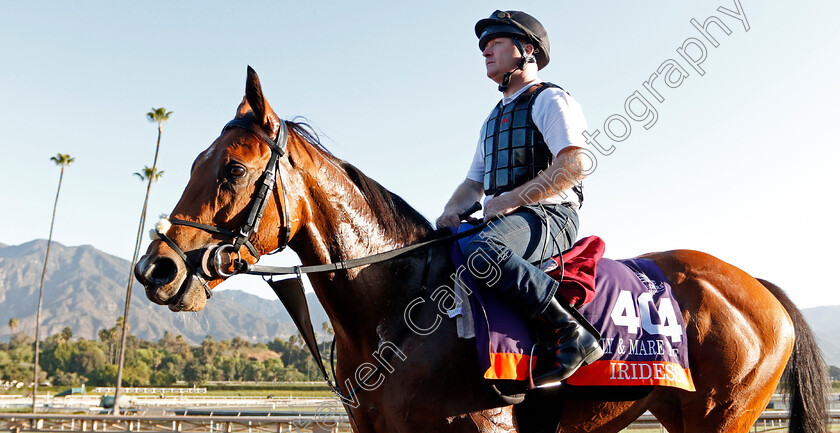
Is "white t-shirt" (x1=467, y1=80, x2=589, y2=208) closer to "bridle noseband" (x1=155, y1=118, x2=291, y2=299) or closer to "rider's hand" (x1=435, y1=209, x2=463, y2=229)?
"rider's hand" (x1=435, y1=209, x2=463, y2=229)

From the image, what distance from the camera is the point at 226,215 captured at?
2818 millimetres

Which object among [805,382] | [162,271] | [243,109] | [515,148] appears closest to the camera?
[162,271]

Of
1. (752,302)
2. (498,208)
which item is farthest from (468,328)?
(752,302)

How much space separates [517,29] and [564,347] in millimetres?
1958

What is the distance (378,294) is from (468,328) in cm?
50

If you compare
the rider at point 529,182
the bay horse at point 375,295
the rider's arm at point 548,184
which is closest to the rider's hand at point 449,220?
the rider at point 529,182

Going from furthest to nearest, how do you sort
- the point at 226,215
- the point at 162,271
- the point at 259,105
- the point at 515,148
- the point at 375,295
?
the point at 515,148 → the point at 375,295 → the point at 259,105 → the point at 226,215 → the point at 162,271

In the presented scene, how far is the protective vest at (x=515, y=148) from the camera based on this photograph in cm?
358

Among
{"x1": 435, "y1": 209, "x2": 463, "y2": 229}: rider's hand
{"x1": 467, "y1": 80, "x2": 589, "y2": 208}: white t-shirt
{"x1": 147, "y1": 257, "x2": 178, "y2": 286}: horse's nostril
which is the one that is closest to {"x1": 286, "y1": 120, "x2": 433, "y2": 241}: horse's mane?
{"x1": 435, "y1": 209, "x2": 463, "y2": 229}: rider's hand

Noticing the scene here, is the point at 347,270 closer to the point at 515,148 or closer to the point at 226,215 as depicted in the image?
the point at 226,215

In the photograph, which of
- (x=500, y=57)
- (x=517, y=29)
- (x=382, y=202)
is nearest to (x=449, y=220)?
(x=382, y=202)

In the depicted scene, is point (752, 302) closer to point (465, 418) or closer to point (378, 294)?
point (465, 418)

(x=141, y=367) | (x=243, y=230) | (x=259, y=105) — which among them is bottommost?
(x=243, y=230)

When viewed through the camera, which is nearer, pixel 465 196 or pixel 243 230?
pixel 243 230
